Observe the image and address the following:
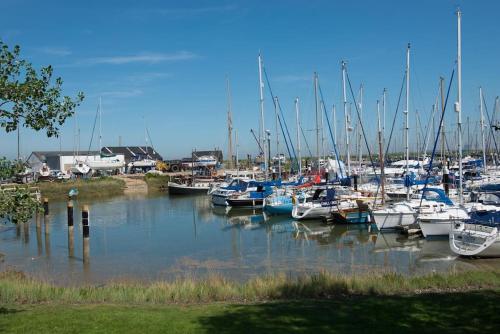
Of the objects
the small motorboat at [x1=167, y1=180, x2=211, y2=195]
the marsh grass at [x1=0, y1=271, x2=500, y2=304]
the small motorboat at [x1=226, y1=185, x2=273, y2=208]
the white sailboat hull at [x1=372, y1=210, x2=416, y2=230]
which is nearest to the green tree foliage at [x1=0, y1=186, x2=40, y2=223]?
the marsh grass at [x1=0, y1=271, x2=500, y2=304]

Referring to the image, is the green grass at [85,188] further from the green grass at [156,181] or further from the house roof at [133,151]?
the house roof at [133,151]

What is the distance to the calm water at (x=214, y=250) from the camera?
24188mm

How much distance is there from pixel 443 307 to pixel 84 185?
67.0 m

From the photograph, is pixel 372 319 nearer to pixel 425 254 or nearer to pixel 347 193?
pixel 425 254

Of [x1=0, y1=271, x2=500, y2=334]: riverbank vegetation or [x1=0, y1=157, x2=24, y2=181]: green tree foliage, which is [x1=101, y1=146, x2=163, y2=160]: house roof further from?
[x1=0, y1=157, x2=24, y2=181]: green tree foliage

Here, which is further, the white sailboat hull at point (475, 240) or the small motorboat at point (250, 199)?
the small motorboat at point (250, 199)

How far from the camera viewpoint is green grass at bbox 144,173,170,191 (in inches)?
3286

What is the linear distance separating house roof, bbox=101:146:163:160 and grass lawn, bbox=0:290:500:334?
10527cm

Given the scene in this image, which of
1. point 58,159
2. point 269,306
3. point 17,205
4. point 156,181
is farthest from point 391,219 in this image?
point 58,159

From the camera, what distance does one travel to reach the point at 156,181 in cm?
8550

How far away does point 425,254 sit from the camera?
26984 mm

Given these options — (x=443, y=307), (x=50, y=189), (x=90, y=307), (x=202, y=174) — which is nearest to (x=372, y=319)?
(x=443, y=307)

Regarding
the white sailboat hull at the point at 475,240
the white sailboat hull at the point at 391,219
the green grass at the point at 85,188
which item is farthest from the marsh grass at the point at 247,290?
the green grass at the point at 85,188

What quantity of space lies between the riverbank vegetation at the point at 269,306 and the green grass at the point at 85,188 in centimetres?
5576
